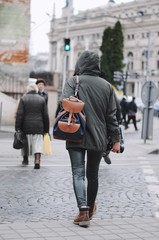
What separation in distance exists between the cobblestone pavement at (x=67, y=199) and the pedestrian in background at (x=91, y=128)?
0.32 meters

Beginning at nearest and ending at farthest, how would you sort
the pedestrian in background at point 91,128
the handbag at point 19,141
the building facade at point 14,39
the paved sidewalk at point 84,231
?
the paved sidewalk at point 84,231, the pedestrian in background at point 91,128, the handbag at point 19,141, the building facade at point 14,39

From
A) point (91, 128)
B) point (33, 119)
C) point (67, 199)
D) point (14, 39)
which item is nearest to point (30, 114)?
point (33, 119)

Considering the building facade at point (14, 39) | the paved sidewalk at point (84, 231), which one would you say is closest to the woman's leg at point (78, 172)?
the paved sidewalk at point (84, 231)

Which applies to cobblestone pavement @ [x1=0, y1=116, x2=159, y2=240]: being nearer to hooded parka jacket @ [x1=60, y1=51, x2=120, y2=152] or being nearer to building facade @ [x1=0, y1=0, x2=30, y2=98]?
hooded parka jacket @ [x1=60, y1=51, x2=120, y2=152]

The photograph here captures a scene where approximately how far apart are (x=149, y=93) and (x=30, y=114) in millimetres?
8545

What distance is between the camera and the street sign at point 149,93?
61.8ft

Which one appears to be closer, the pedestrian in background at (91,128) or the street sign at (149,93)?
the pedestrian in background at (91,128)

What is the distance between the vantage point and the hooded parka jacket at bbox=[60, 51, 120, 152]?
623 cm

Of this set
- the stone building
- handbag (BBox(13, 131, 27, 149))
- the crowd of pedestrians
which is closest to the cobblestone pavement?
the crowd of pedestrians

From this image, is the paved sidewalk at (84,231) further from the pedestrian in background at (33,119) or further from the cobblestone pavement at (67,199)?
the pedestrian in background at (33,119)

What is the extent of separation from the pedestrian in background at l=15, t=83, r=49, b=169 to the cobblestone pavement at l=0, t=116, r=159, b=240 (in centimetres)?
44

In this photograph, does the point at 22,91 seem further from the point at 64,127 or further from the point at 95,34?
the point at 95,34

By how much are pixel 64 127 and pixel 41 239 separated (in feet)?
4.09

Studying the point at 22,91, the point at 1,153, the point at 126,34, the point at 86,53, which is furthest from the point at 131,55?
the point at 86,53
